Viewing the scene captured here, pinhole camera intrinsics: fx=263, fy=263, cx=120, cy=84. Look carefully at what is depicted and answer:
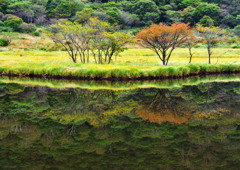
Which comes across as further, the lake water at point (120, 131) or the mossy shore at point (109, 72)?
the mossy shore at point (109, 72)

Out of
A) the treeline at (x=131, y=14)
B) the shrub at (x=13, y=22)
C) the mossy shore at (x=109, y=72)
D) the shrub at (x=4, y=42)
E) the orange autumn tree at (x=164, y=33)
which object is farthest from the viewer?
the treeline at (x=131, y=14)

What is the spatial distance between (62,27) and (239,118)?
31.9 metres

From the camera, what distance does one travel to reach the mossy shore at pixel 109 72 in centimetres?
3195

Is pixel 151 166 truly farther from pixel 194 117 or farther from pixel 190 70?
pixel 190 70

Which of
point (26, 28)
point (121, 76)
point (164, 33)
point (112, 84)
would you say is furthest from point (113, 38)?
point (26, 28)

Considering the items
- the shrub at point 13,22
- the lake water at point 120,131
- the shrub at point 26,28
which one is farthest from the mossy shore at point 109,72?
the shrub at point 26,28

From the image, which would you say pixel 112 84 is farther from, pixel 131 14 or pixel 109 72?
pixel 131 14

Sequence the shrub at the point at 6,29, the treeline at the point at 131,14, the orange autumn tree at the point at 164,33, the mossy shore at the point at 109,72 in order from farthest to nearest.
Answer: the treeline at the point at 131,14 < the shrub at the point at 6,29 < the orange autumn tree at the point at 164,33 < the mossy shore at the point at 109,72

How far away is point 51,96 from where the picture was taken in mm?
21828

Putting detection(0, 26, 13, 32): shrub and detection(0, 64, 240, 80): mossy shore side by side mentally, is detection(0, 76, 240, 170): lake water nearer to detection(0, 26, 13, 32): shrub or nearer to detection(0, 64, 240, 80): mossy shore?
detection(0, 64, 240, 80): mossy shore

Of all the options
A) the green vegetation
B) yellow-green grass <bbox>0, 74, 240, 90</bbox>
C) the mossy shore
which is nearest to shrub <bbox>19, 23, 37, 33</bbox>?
the green vegetation

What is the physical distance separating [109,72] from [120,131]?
20.3m

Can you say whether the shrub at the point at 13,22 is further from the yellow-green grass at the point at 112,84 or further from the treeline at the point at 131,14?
the yellow-green grass at the point at 112,84

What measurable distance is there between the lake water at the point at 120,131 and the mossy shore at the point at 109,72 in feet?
34.5
